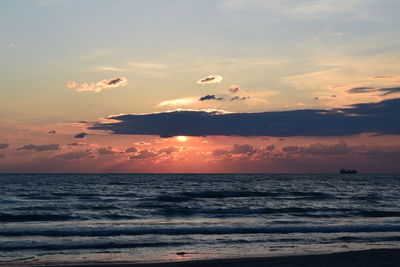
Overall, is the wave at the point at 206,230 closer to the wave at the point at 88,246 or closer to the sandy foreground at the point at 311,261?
the wave at the point at 88,246

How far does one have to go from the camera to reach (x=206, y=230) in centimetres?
2856

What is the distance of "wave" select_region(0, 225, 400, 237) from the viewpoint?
26.9 meters

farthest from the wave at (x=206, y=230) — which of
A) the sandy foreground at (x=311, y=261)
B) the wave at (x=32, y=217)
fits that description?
the sandy foreground at (x=311, y=261)

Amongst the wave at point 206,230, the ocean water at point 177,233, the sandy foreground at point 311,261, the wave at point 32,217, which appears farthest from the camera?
the wave at point 32,217

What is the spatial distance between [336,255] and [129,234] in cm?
1287

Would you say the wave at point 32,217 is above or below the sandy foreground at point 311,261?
above

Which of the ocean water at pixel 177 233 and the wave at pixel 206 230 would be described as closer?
the ocean water at pixel 177 233

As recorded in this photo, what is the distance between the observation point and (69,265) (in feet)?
55.9

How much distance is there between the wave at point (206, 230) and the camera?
88.1 ft

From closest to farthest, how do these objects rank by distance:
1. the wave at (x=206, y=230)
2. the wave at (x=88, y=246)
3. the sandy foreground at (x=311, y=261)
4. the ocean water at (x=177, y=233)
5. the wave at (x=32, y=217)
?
the sandy foreground at (x=311, y=261) < the ocean water at (x=177, y=233) < the wave at (x=88, y=246) < the wave at (x=206, y=230) < the wave at (x=32, y=217)

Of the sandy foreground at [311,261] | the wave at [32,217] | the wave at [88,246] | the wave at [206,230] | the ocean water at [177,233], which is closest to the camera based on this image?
the sandy foreground at [311,261]

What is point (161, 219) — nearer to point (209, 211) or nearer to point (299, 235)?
point (209, 211)

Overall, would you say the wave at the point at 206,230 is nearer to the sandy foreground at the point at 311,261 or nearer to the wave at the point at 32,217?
the wave at the point at 32,217

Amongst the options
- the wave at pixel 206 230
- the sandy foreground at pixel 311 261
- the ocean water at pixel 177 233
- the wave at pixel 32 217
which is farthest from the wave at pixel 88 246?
the wave at pixel 32 217
